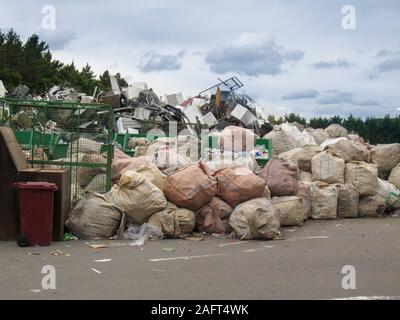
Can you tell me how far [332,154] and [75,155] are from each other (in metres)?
5.04

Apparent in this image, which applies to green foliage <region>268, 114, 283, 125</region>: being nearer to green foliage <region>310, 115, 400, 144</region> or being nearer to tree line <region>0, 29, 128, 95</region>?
green foliage <region>310, 115, 400, 144</region>

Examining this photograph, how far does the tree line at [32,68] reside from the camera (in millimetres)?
41841

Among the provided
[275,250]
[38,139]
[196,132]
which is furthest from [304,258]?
[196,132]

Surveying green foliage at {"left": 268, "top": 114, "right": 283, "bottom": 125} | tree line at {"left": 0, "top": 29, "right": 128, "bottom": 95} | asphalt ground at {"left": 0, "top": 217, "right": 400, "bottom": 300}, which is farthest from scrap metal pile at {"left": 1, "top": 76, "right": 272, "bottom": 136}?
tree line at {"left": 0, "top": 29, "right": 128, "bottom": 95}

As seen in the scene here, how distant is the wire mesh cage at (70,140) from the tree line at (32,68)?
3219cm

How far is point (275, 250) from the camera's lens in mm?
7266

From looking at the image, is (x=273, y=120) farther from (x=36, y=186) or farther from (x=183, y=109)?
(x=36, y=186)

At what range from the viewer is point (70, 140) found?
888 centimetres

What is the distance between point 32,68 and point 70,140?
4004cm

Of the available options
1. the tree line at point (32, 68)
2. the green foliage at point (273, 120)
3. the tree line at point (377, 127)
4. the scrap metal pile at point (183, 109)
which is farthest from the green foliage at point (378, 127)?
the tree line at point (32, 68)

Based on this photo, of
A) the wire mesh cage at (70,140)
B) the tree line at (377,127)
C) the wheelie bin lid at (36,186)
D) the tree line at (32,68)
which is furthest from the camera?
the tree line at (32,68)

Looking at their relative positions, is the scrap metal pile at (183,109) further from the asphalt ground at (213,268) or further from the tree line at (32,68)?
the tree line at (32,68)
